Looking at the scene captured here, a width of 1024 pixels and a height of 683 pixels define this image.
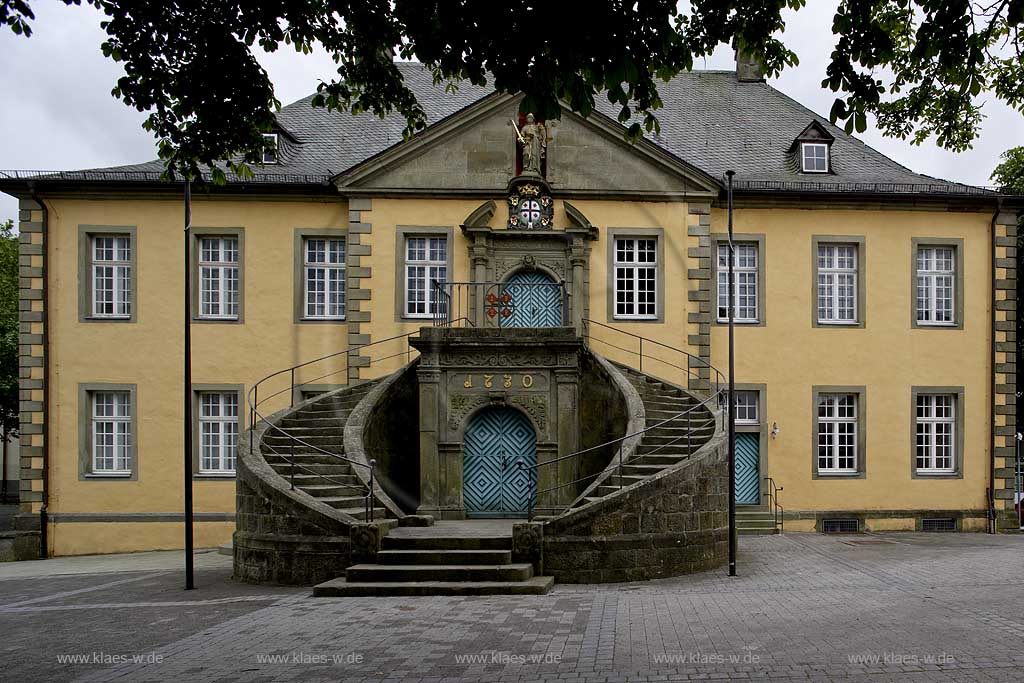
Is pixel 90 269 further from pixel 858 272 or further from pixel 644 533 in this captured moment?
pixel 858 272

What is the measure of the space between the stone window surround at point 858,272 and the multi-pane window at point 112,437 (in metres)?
15.0

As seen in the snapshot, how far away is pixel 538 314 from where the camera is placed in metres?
20.2

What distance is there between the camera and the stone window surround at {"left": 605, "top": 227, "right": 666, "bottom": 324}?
2034 cm

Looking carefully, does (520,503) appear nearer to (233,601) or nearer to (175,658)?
(233,601)

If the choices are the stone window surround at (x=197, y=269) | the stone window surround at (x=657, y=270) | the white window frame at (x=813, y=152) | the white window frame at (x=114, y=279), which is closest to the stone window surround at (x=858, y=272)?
the white window frame at (x=813, y=152)

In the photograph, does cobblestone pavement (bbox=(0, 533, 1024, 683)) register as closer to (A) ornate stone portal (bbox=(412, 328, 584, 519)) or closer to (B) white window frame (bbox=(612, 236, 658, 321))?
(A) ornate stone portal (bbox=(412, 328, 584, 519))

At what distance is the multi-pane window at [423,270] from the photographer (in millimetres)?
20422

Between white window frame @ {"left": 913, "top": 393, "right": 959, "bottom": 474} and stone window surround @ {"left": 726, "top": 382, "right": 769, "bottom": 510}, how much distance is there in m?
3.36

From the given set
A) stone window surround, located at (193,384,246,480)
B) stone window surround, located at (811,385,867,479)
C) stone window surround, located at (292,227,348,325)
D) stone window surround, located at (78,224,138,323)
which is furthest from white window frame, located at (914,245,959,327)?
stone window surround, located at (78,224,138,323)

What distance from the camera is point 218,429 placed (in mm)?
20766

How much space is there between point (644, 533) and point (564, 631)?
3.86 meters

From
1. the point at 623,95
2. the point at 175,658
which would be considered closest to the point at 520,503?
the point at 175,658

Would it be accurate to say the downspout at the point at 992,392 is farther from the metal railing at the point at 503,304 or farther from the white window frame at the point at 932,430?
the metal railing at the point at 503,304

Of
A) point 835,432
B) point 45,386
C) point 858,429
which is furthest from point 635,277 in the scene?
point 45,386
